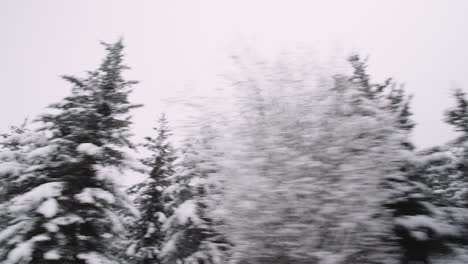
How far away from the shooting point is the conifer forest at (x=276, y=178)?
17.0 ft

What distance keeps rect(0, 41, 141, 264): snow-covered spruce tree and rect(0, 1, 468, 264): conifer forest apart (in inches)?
1.6

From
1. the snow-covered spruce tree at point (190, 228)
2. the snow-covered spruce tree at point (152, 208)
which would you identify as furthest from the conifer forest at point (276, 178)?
the snow-covered spruce tree at point (152, 208)

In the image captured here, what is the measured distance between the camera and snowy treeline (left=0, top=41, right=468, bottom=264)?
17.0 feet

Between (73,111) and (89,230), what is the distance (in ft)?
12.6

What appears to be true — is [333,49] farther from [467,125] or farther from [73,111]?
[73,111]

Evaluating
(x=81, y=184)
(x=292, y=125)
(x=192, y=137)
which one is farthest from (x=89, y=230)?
(x=292, y=125)

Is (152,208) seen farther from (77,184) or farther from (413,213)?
(413,213)

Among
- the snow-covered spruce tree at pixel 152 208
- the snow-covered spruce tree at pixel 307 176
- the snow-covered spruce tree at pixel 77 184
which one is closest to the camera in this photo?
the snow-covered spruce tree at pixel 307 176

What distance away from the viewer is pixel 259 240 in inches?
215

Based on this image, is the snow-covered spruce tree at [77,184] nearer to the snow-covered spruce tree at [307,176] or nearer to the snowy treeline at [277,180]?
the snowy treeline at [277,180]

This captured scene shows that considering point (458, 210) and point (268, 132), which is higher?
point (268, 132)

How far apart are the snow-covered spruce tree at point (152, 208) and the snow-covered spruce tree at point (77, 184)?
5441 mm

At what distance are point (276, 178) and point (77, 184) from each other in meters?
7.44

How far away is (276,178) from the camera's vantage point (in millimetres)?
5398
